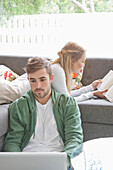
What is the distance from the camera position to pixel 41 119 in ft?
6.79

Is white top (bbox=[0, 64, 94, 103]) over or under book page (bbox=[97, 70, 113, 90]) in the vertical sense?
over

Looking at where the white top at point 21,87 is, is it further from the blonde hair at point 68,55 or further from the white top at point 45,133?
the white top at point 45,133

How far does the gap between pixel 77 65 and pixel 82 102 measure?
428 millimetres

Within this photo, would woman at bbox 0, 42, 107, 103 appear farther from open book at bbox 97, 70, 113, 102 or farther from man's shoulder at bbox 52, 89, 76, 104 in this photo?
open book at bbox 97, 70, 113, 102

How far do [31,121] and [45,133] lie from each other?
13cm

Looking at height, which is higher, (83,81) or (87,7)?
(87,7)

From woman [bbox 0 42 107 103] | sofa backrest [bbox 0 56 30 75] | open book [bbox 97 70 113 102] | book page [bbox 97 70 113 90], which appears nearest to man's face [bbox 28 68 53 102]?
woman [bbox 0 42 107 103]

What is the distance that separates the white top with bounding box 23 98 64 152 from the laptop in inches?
39.3

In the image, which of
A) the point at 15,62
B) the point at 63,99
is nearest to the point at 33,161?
the point at 63,99

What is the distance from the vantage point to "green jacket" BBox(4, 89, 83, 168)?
1972 millimetres

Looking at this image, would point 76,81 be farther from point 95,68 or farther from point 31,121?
point 31,121

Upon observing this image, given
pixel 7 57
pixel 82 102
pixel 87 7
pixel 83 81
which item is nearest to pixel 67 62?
pixel 82 102

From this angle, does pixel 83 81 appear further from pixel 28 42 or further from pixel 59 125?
pixel 28 42

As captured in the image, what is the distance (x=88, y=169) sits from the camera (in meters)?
1.41
